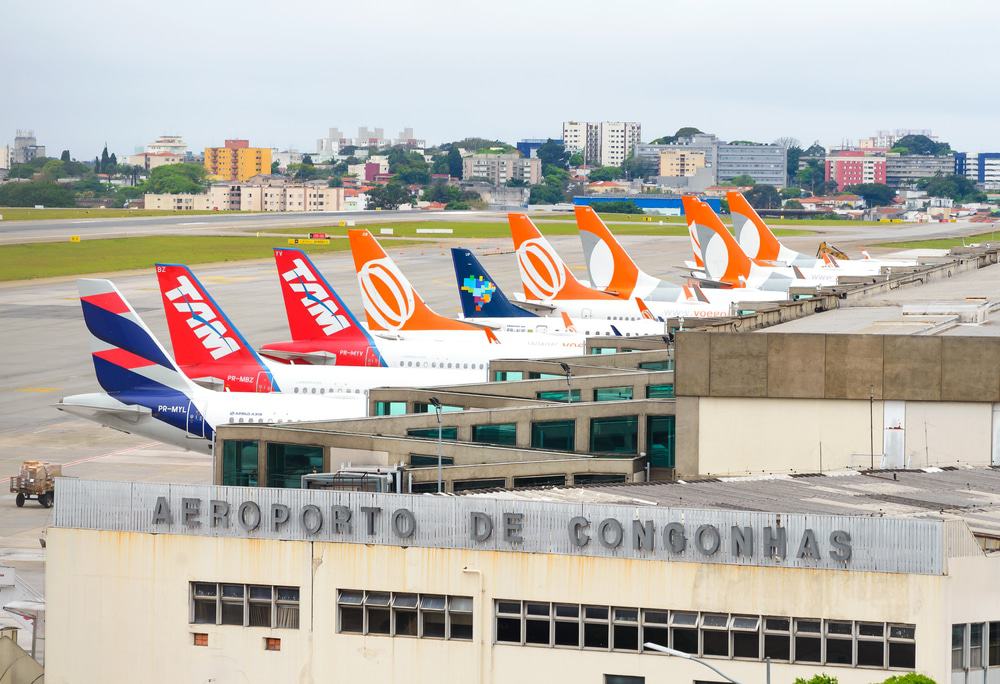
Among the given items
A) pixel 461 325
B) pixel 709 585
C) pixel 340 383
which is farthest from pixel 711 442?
pixel 461 325

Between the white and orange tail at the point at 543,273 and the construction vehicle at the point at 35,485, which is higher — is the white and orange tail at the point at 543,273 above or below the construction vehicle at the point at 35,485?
above

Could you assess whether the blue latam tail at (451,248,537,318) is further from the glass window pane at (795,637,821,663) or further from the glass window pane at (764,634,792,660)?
the glass window pane at (795,637,821,663)

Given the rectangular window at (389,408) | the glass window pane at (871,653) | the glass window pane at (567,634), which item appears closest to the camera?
the glass window pane at (871,653)

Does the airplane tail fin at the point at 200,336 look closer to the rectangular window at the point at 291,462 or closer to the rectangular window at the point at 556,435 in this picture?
the rectangular window at the point at 556,435

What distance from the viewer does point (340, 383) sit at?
6288cm

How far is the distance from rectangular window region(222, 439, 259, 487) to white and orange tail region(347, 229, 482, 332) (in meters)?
36.8

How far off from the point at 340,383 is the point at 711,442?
2459cm

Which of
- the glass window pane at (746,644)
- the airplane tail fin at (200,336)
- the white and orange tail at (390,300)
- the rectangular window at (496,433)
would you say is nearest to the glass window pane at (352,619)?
the glass window pane at (746,644)

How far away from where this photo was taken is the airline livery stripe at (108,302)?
A: 194 ft

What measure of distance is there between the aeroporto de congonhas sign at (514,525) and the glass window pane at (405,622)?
139 centimetres

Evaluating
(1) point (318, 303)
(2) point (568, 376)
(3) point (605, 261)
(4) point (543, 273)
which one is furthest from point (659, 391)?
(3) point (605, 261)

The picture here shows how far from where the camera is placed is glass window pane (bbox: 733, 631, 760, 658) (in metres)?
29.3

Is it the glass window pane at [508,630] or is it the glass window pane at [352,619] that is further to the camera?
the glass window pane at [352,619]

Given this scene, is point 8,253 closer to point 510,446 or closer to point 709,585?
point 510,446
